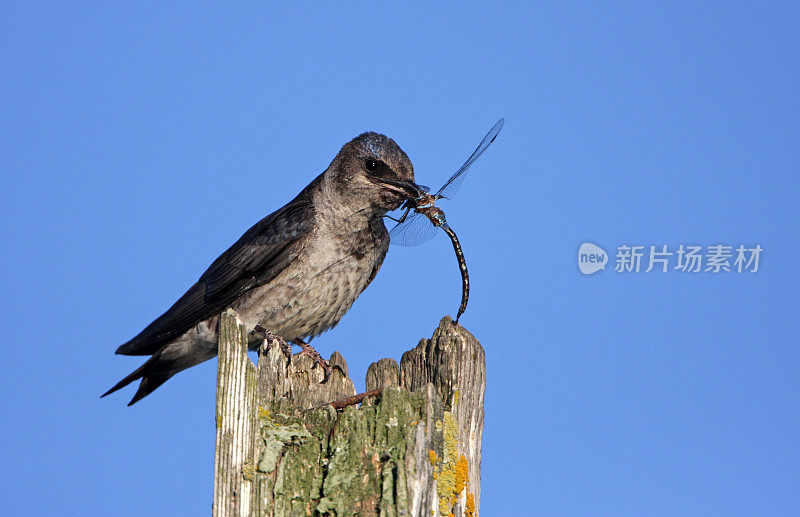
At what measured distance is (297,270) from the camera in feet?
22.2

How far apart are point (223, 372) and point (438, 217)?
276 centimetres

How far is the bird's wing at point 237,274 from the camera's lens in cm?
681

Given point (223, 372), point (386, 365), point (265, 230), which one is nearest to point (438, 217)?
point (265, 230)

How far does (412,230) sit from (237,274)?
1450 mm

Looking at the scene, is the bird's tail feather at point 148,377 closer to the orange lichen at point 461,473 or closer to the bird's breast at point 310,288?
the bird's breast at point 310,288

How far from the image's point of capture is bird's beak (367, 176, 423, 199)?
6711 mm

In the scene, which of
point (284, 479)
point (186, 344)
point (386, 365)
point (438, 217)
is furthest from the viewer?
point (186, 344)

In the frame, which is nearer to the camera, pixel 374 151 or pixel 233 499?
pixel 233 499

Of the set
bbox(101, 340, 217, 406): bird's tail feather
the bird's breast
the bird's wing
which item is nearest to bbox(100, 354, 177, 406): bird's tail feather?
bbox(101, 340, 217, 406): bird's tail feather

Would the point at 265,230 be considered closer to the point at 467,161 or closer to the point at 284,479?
the point at 467,161

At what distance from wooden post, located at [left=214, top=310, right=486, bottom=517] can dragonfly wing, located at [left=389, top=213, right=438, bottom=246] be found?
236 centimetres

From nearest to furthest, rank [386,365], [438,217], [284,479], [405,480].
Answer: [405,480] < [284,479] < [386,365] < [438,217]

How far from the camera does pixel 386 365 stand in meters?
4.58

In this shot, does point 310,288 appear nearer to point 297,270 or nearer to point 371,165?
point 297,270
